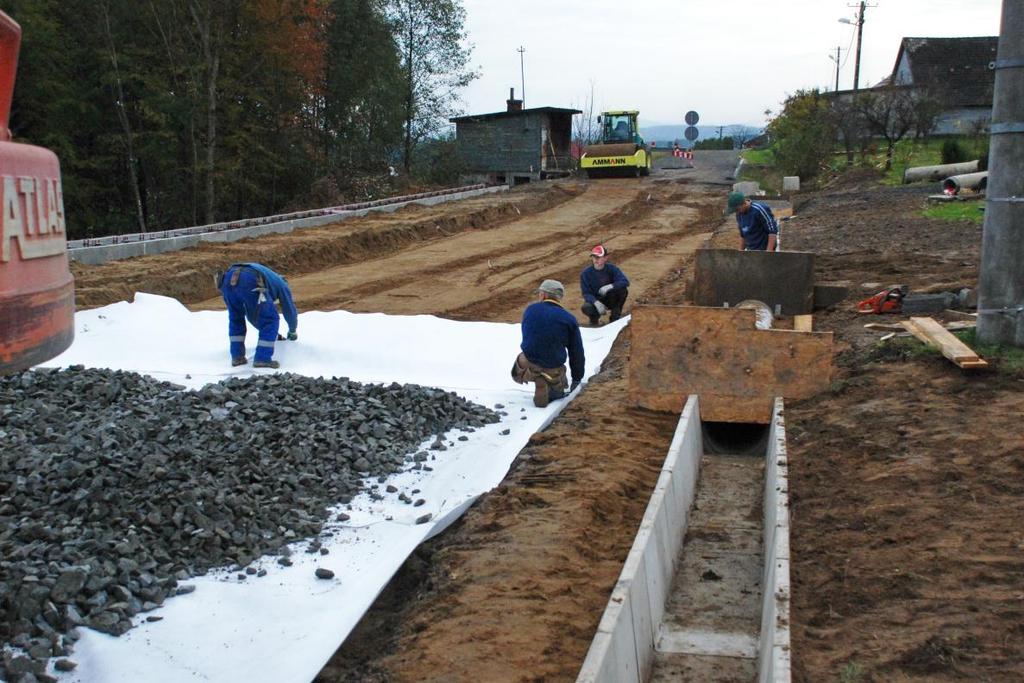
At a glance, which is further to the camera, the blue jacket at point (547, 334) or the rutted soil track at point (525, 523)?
the blue jacket at point (547, 334)

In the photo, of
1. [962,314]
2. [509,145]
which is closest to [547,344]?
[962,314]

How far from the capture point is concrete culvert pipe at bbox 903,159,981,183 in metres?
22.7

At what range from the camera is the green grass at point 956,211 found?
54.6ft

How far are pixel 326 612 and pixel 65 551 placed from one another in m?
1.46

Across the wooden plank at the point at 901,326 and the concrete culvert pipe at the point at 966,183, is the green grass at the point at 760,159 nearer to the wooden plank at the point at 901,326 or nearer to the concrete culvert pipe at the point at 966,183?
the concrete culvert pipe at the point at 966,183

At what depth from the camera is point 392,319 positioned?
1102cm

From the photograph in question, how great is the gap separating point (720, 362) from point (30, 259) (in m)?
6.21

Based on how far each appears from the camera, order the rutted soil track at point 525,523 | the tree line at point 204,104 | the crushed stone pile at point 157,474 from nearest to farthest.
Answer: the rutted soil track at point 525,523
the crushed stone pile at point 157,474
the tree line at point 204,104

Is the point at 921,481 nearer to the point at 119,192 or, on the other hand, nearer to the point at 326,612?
the point at 326,612

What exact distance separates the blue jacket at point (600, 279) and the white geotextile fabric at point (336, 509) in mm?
680

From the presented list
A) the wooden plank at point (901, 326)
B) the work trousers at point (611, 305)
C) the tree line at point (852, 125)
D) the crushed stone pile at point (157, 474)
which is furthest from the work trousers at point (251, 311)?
the tree line at point (852, 125)

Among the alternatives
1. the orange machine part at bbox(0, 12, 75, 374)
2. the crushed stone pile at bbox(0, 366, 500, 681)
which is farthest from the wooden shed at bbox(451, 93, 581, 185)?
the orange machine part at bbox(0, 12, 75, 374)

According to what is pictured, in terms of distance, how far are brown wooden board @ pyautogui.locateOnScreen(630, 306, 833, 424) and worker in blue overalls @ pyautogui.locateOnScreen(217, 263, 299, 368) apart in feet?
12.5

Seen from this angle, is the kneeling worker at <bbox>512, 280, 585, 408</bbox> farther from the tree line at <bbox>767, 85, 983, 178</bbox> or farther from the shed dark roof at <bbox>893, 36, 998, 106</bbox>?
the shed dark roof at <bbox>893, 36, 998, 106</bbox>
